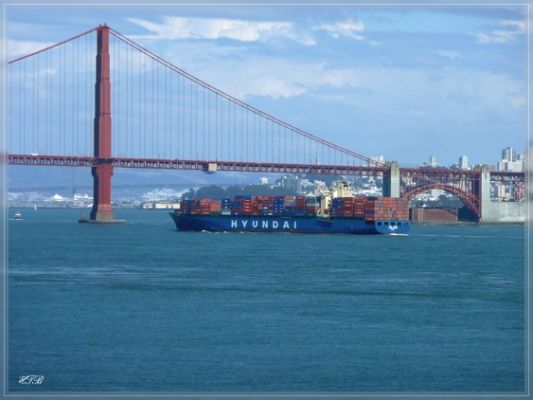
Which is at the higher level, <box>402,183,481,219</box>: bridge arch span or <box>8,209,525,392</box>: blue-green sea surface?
<box>402,183,481,219</box>: bridge arch span

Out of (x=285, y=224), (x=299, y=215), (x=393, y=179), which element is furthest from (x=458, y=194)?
(x=285, y=224)

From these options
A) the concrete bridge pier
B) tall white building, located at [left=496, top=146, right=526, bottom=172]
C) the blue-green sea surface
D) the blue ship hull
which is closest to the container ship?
the blue ship hull

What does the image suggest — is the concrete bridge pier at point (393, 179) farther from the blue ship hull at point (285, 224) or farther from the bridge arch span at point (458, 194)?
the blue ship hull at point (285, 224)

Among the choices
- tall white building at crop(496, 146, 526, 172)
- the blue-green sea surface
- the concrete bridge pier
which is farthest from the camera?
tall white building at crop(496, 146, 526, 172)

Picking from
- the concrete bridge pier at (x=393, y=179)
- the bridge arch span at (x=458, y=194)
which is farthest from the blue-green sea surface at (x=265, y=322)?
the bridge arch span at (x=458, y=194)

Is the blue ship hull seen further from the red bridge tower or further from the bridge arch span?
the bridge arch span

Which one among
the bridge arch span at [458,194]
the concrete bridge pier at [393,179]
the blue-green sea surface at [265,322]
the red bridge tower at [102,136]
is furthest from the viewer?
the bridge arch span at [458,194]

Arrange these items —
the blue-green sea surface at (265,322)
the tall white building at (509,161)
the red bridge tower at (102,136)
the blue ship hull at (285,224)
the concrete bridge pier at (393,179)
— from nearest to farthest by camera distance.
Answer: the blue-green sea surface at (265,322) < the blue ship hull at (285,224) < the red bridge tower at (102,136) < the concrete bridge pier at (393,179) < the tall white building at (509,161)

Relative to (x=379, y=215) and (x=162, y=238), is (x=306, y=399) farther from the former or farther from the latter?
(x=379, y=215)
